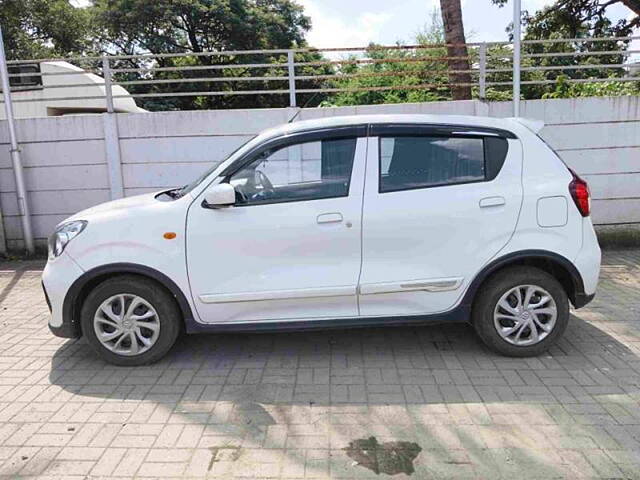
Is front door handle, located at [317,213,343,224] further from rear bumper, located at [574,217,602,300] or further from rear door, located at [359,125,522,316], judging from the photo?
rear bumper, located at [574,217,602,300]

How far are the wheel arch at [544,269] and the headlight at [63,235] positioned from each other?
9.48ft

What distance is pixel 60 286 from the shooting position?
148 inches

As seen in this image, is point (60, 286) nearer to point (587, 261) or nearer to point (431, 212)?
point (431, 212)

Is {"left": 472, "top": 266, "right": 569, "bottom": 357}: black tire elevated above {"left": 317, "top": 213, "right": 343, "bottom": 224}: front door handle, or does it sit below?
below

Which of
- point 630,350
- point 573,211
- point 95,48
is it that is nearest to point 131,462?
point 573,211

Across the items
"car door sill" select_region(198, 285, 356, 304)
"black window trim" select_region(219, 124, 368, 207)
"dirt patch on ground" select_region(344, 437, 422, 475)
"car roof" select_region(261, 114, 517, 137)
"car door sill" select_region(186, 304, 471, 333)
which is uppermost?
"car roof" select_region(261, 114, 517, 137)

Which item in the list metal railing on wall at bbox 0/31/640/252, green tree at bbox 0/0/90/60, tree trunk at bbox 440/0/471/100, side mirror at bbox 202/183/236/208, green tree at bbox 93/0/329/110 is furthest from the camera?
green tree at bbox 93/0/329/110

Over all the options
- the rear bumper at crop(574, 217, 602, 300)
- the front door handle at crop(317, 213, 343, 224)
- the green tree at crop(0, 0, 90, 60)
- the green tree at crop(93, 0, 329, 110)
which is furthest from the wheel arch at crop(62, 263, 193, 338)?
the green tree at crop(93, 0, 329, 110)

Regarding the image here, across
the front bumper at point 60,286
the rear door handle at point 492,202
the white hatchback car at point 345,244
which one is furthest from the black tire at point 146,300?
the rear door handle at point 492,202

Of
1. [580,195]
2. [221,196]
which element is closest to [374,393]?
[221,196]

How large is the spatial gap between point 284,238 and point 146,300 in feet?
3.65

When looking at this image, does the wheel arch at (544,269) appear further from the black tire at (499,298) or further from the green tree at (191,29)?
the green tree at (191,29)

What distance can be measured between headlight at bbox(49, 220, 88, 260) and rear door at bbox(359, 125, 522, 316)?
209cm

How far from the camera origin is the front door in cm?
369
